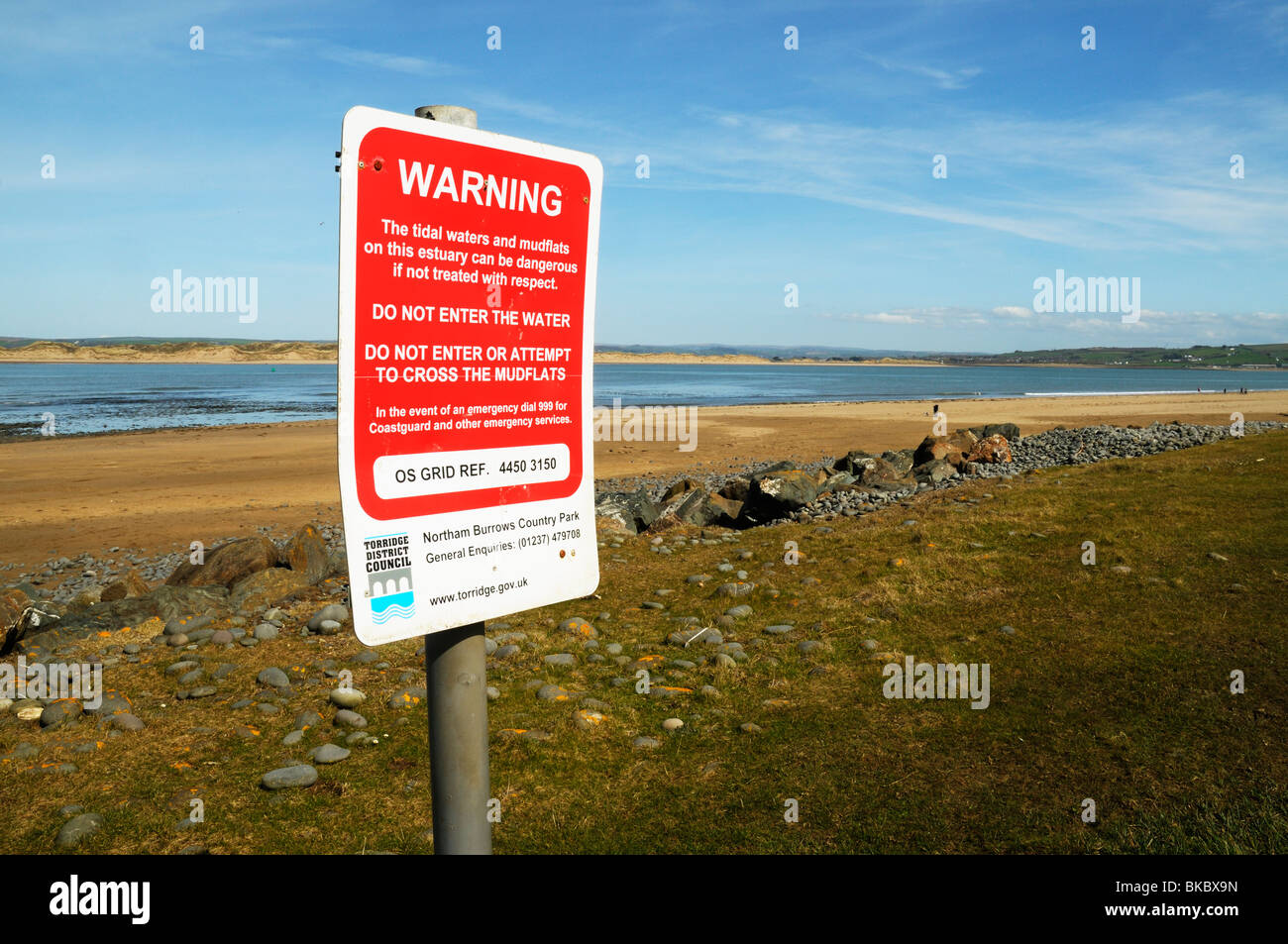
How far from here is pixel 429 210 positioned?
2.62 meters

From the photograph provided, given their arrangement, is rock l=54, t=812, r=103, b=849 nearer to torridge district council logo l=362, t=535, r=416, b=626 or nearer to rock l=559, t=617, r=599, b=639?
torridge district council logo l=362, t=535, r=416, b=626

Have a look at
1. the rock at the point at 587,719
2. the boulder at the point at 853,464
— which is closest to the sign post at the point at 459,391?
the rock at the point at 587,719

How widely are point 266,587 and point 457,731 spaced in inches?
413

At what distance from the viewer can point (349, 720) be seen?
675 centimetres

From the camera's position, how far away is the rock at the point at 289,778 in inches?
225

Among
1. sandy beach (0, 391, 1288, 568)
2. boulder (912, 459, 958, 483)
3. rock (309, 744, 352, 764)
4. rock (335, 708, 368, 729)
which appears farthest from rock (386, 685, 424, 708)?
sandy beach (0, 391, 1288, 568)

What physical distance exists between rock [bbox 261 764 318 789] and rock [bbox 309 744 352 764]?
8.3 inches

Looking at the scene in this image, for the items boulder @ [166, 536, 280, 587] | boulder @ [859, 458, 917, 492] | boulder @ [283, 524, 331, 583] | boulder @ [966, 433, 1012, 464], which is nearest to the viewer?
boulder @ [283, 524, 331, 583]

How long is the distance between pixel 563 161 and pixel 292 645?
286 inches

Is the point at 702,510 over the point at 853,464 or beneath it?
beneath

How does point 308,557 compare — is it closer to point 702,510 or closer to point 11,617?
point 11,617

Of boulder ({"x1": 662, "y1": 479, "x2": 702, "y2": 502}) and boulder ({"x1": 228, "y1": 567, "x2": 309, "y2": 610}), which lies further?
boulder ({"x1": 662, "y1": 479, "x2": 702, "y2": 502})

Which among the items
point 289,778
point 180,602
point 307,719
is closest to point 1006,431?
point 180,602

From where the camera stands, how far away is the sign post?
99.3 inches
